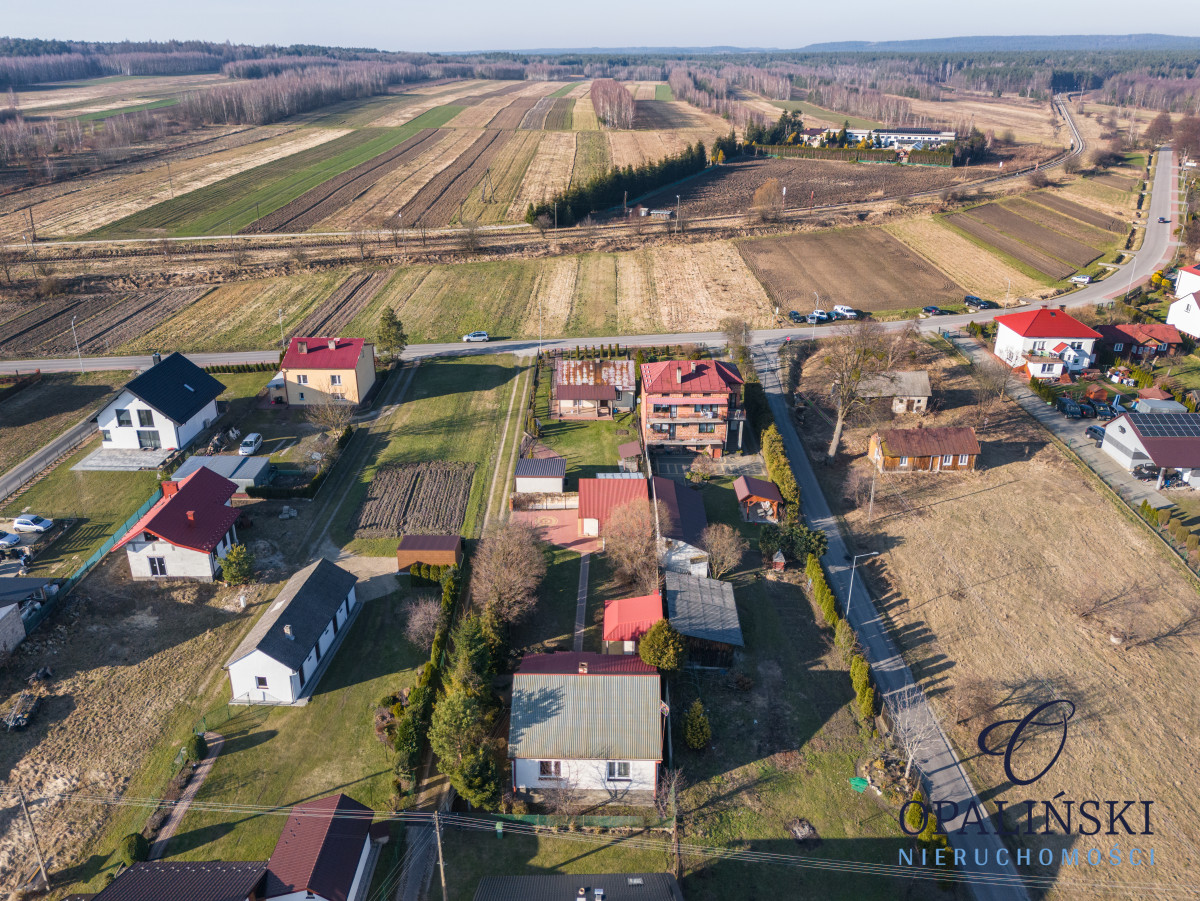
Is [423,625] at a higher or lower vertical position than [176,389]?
lower

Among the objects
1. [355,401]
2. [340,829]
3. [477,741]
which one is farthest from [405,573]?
[355,401]

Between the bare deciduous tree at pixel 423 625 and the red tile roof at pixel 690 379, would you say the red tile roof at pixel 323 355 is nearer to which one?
the red tile roof at pixel 690 379

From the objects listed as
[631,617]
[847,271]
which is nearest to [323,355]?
[631,617]

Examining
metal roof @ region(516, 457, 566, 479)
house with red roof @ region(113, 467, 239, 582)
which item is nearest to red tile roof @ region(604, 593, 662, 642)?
metal roof @ region(516, 457, 566, 479)

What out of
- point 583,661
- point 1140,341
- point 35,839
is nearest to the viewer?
point 35,839

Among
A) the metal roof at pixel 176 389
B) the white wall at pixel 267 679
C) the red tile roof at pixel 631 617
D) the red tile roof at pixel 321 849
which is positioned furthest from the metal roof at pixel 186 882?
the metal roof at pixel 176 389

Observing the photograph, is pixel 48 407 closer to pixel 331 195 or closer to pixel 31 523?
pixel 31 523

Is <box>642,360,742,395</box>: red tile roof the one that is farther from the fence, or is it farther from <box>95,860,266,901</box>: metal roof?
<box>95,860,266,901</box>: metal roof

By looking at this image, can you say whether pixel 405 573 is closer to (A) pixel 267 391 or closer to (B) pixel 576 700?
(B) pixel 576 700
